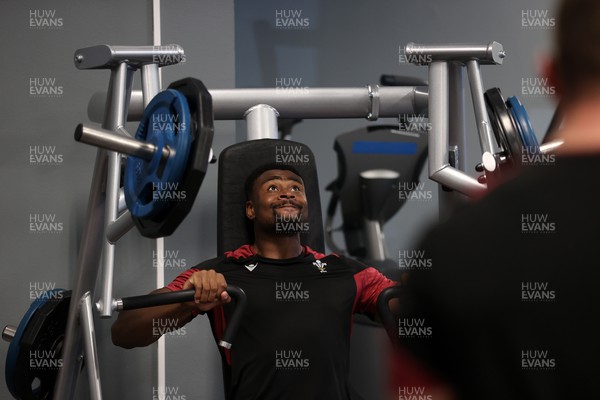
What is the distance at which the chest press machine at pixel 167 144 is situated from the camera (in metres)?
2.05

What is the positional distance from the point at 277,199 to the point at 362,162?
1.11 m

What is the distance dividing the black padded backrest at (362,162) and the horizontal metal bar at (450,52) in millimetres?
1207

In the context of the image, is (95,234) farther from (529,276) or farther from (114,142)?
(529,276)

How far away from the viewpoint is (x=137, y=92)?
346cm

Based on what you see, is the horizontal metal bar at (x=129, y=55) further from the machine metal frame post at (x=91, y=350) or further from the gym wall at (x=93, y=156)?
the gym wall at (x=93, y=156)

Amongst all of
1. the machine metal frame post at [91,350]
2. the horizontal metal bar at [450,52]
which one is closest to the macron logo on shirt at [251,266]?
the machine metal frame post at [91,350]

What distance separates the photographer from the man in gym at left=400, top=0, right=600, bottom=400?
0.77 metres

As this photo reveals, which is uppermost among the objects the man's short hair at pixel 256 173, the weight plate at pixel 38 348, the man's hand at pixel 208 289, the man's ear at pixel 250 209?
the man's short hair at pixel 256 173

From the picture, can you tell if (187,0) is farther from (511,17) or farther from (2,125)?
(511,17)

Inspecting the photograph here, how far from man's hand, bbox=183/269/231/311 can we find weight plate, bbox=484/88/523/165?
0.95m

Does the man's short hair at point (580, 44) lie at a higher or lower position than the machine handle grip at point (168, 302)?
higher

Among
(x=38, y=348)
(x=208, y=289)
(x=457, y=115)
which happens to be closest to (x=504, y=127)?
(x=457, y=115)

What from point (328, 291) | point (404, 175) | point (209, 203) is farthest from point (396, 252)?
point (328, 291)

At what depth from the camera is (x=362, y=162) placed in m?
4.16
